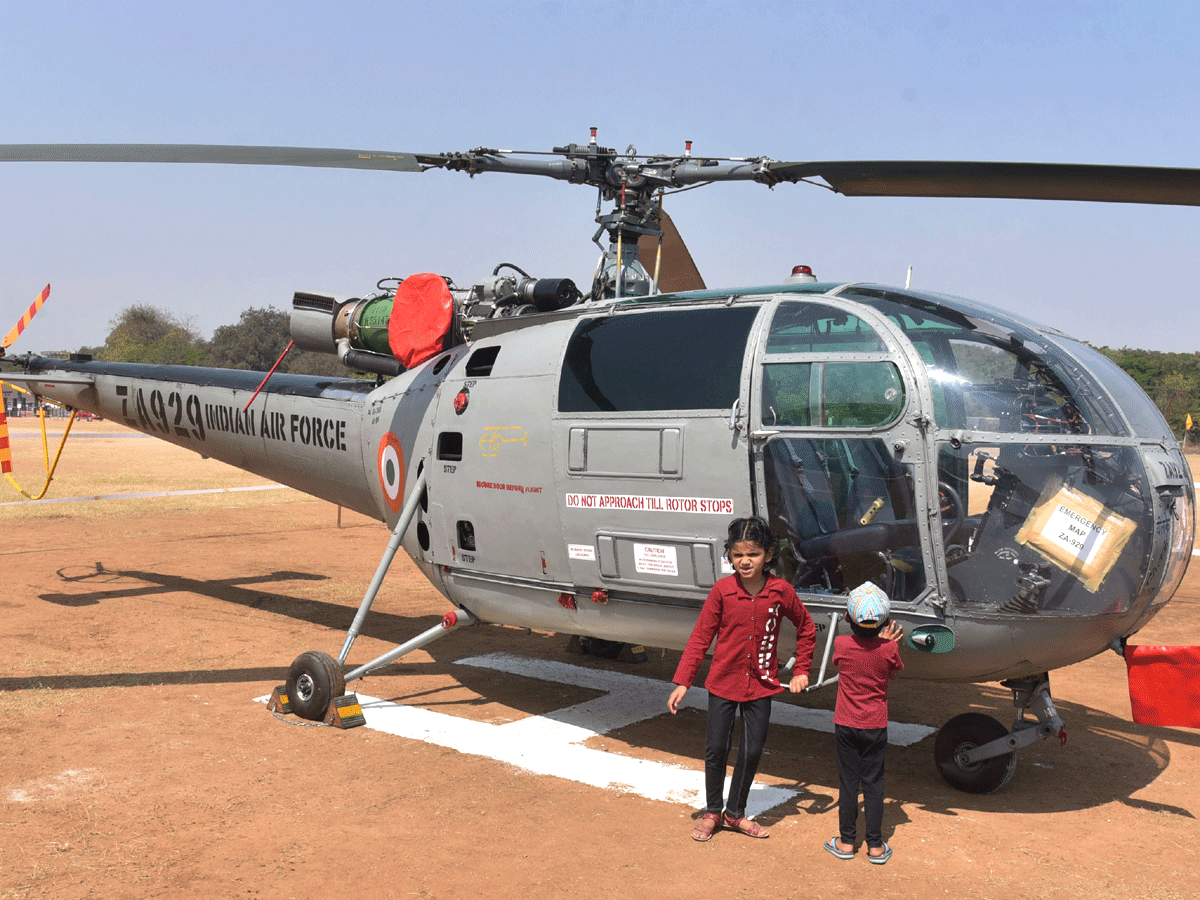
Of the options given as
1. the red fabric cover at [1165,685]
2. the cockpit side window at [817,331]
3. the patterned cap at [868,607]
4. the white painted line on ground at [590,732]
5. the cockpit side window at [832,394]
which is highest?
the cockpit side window at [817,331]

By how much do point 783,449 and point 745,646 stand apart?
3.77 ft

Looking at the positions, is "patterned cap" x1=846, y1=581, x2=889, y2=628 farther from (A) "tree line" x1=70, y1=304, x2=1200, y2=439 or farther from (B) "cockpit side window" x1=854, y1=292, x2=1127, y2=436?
(A) "tree line" x1=70, y1=304, x2=1200, y2=439

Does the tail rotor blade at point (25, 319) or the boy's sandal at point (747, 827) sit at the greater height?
the tail rotor blade at point (25, 319)

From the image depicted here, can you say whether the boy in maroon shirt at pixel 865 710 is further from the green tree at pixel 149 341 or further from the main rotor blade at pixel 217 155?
the green tree at pixel 149 341

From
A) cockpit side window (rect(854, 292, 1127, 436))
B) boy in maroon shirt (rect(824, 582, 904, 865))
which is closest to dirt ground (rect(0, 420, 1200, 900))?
boy in maroon shirt (rect(824, 582, 904, 865))

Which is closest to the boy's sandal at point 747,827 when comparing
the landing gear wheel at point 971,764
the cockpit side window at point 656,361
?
the landing gear wheel at point 971,764

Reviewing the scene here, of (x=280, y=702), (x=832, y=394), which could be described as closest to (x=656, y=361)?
(x=832, y=394)

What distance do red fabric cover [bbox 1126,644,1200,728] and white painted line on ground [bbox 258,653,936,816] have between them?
2.05 metres

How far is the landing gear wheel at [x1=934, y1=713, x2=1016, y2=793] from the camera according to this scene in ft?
19.8

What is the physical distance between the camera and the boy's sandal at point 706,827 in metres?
5.34

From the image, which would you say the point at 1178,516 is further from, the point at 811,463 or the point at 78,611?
the point at 78,611

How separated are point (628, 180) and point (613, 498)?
97.9 inches

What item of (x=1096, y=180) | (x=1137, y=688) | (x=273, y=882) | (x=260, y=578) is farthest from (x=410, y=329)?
(x=260, y=578)

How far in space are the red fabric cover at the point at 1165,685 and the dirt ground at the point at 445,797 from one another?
0.73 metres
